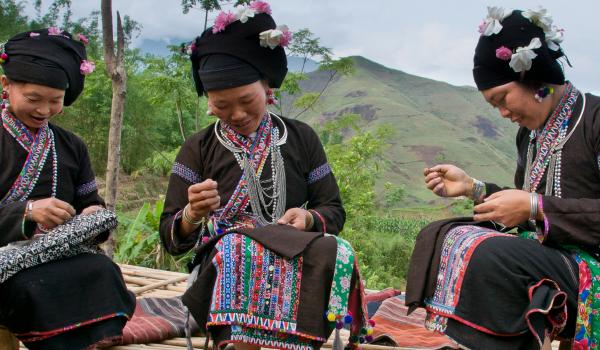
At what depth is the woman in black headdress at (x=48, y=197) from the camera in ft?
8.36

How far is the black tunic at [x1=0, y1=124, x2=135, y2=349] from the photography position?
2527 mm

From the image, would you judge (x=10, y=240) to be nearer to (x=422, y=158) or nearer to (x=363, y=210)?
(x=363, y=210)

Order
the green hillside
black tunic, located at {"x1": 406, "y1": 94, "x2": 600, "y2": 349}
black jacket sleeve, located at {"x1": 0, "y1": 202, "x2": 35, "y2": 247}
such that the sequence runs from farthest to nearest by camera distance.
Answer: the green hillside
black jacket sleeve, located at {"x1": 0, "y1": 202, "x2": 35, "y2": 247}
black tunic, located at {"x1": 406, "y1": 94, "x2": 600, "y2": 349}

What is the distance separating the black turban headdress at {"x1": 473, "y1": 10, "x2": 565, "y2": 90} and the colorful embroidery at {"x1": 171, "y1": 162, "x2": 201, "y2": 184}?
51.1 inches

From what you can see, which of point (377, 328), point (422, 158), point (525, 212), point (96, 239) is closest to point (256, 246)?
point (96, 239)

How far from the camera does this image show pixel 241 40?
2.83 meters

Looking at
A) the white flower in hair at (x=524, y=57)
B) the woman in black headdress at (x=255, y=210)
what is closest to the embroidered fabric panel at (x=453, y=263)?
the woman in black headdress at (x=255, y=210)

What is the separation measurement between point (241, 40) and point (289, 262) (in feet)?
3.29

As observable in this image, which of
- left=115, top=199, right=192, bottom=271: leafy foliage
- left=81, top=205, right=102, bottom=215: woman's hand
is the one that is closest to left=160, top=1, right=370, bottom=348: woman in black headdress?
left=81, top=205, right=102, bottom=215: woman's hand

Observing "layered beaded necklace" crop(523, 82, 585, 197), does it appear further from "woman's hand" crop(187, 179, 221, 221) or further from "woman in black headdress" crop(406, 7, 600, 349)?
"woman's hand" crop(187, 179, 221, 221)

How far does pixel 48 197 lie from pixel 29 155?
0.66 ft

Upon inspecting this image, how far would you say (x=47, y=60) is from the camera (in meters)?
2.85

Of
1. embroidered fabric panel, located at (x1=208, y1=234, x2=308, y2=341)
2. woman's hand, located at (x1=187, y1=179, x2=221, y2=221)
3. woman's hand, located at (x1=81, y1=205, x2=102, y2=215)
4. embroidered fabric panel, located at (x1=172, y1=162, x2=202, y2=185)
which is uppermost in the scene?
embroidered fabric panel, located at (x1=172, y1=162, x2=202, y2=185)

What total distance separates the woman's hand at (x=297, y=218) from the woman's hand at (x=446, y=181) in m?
0.52
